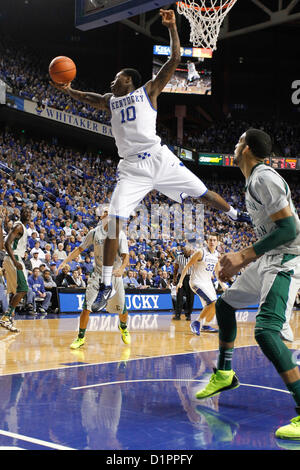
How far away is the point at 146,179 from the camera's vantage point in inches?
213

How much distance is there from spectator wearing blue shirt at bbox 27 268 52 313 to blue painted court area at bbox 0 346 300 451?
681cm

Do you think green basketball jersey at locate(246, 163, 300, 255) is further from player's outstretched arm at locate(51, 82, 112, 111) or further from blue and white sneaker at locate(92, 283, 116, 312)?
player's outstretched arm at locate(51, 82, 112, 111)

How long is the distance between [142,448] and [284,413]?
145 cm

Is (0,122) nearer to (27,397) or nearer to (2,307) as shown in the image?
(2,307)

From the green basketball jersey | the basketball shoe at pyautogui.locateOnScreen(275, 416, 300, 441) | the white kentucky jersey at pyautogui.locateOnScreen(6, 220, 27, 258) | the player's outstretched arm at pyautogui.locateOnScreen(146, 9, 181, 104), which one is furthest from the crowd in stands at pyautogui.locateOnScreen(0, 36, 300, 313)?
the basketball shoe at pyautogui.locateOnScreen(275, 416, 300, 441)

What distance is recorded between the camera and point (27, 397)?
13.1 ft

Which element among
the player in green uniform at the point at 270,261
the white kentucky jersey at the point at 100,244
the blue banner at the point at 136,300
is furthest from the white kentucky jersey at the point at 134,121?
the blue banner at the point at 136,300

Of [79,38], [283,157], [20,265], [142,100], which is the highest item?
[79,38]

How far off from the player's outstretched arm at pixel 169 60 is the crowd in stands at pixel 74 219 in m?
6.57

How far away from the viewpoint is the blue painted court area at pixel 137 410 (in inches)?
117

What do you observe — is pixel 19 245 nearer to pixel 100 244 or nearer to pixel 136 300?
pixel 100 244

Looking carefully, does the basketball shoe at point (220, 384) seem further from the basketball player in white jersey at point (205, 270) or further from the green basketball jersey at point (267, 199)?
the basketball player in white jersey at point (205, 270)

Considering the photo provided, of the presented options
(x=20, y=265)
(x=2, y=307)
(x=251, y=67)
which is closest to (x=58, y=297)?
(x=2, y=307)

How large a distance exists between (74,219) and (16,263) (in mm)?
9769
